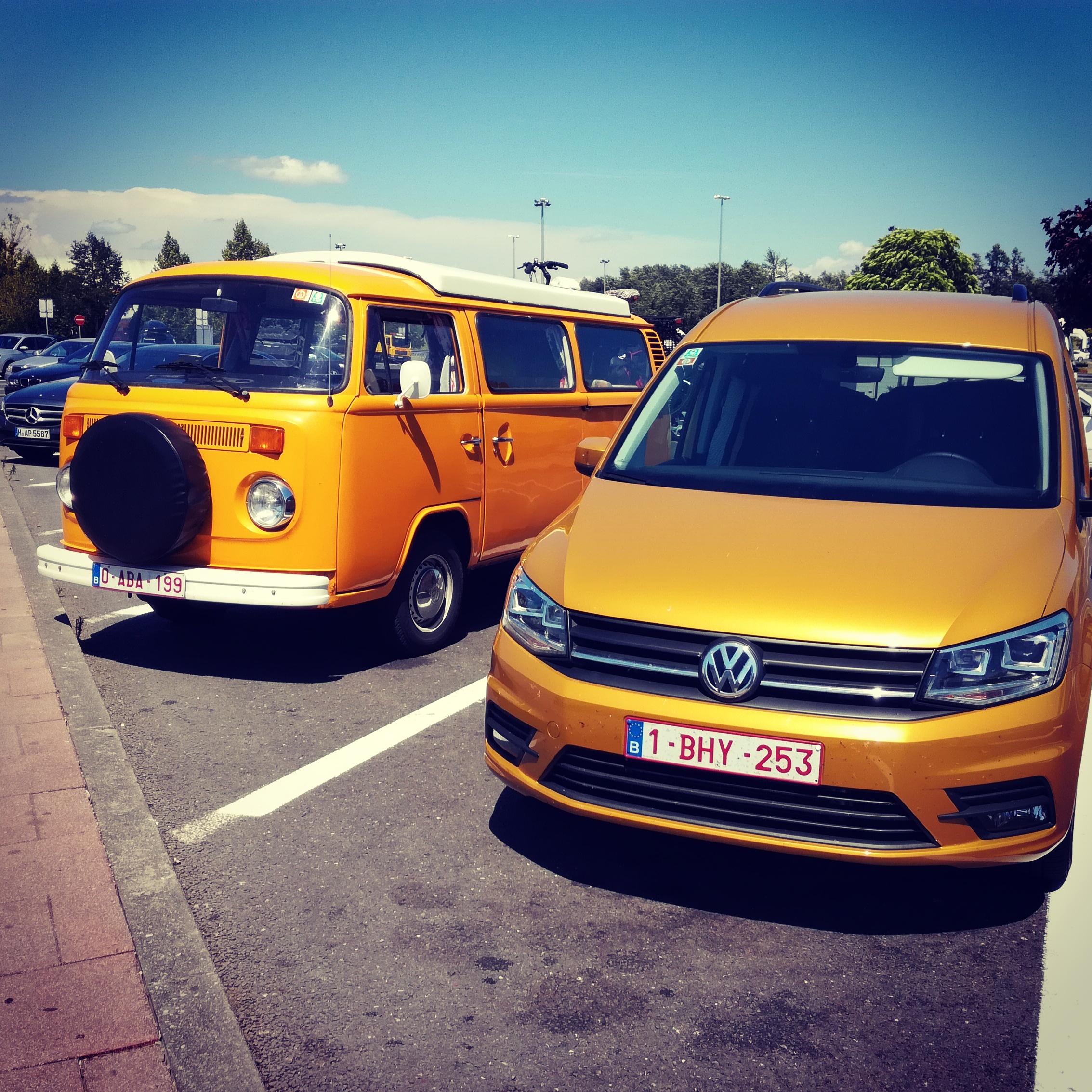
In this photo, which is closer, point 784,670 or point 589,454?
point 784,670

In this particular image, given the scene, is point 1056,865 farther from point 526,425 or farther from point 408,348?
point 526,425

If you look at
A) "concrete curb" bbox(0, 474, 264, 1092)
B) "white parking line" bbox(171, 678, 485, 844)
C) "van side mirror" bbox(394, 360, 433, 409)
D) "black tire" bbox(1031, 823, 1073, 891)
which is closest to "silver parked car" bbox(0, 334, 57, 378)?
"van side mirror" bbox(394, 360, 433, 409)

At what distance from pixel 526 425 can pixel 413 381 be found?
151 centimetres

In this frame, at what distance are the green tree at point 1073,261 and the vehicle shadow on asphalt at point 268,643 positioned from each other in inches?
1807

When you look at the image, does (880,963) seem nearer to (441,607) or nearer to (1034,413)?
(1034,413)

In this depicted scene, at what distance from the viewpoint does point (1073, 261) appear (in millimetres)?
47625

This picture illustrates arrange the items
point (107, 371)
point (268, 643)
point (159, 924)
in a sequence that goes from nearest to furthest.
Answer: point (159, 924) → point (107, 371) → point (268, 643)

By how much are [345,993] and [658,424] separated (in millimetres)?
2533

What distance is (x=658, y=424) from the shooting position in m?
4.49

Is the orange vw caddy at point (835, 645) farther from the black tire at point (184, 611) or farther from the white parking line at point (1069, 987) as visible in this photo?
the black tire at point (184, 611)

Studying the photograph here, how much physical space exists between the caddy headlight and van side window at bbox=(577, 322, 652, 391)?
4.53 m

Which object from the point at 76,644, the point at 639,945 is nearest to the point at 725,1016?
the point at 639,945

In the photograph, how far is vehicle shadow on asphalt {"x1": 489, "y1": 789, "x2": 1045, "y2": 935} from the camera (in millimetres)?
3395

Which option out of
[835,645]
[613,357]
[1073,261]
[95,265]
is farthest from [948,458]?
[95,265]
